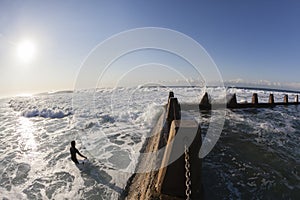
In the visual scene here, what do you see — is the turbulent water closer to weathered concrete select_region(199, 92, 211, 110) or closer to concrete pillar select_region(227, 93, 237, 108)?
weathered concrete select_region(199, 92, 211, 110)

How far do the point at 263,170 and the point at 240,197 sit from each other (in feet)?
5.11

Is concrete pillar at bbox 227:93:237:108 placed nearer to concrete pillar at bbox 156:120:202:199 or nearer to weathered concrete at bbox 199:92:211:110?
weathered concrete at bbox 199:92:211:110

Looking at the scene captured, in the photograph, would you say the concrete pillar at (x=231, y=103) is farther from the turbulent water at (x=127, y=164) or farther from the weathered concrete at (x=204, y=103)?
the turbulent water at (x=127, y=164)

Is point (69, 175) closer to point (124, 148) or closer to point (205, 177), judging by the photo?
point (124, 148)

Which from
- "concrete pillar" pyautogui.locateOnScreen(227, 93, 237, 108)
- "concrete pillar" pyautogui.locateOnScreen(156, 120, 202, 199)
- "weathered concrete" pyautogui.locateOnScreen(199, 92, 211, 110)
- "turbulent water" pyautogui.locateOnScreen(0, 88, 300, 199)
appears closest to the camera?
"concrete pillar" pyautogui.locateOnScreen(156, 120, 202, 199)

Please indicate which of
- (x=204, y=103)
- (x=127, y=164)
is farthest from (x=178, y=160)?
(x=204, y=103)

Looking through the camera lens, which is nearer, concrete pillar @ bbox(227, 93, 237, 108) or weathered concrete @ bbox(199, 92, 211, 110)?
weathered concrete @ bbox(199, 92, 211, 110)

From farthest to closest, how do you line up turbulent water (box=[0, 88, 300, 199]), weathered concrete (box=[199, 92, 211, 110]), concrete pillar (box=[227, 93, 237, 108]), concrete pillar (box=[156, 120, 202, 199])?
1. concrete pillar (box=[227, 93, 237, 108])
2. weathered concrete (box=[199, 92, 211, 110])
3. turbulent water (box=[0, 88, 300, 199])
4. concrete pillar (box=[156, 120, 202, 199])

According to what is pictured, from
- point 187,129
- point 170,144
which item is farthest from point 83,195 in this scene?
point 187,129

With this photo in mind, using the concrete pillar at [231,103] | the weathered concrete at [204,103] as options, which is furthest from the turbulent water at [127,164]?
the concrete pillar at [231,103]

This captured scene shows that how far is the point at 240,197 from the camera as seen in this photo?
359 centimetres

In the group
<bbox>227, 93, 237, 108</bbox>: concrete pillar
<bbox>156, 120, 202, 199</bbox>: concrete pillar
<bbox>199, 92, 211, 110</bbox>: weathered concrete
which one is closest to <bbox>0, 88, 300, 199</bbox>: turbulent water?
<bbox>156, 120, 202, 199</bbox>: concrete pillar

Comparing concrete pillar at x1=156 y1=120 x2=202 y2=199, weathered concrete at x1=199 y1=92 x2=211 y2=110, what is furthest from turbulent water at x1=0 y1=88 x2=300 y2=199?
weathered concrete at x1=199 y1=92 x2=211 y2=110

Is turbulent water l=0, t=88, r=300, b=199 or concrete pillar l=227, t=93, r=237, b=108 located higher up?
concrete pillar l=227, t=93, r=237, b=108
